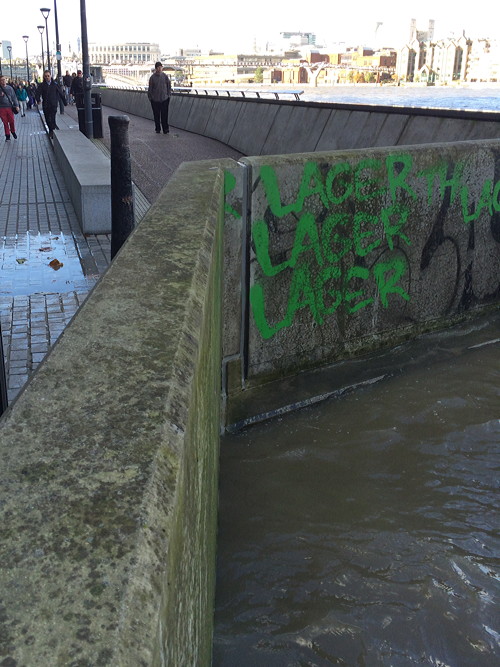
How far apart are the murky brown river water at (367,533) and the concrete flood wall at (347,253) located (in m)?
0.42

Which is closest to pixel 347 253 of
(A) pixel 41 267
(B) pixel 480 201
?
(B) pixel 480 201

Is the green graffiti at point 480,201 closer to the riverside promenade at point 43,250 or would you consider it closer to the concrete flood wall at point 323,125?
the concrete flood wall at point 323,125

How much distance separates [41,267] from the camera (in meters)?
7.27

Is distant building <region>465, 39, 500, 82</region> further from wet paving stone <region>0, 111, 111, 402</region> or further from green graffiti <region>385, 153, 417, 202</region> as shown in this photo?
green graffiti <region>385, 153, 417, 202</region>

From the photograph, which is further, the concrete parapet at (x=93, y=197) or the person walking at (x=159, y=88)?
the person walking at (x=159, y=88)

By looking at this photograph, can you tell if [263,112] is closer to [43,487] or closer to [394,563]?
[394,563]

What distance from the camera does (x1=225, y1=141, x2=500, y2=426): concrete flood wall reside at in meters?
4.75

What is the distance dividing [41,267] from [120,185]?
46.5 inches

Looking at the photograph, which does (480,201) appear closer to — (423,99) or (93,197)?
(93,197)

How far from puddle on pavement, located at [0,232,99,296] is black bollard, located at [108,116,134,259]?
1.55ft

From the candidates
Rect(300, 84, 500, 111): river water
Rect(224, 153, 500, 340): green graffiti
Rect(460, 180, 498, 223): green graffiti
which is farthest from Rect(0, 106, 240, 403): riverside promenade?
Rect(300, 84, 500, 111): river water

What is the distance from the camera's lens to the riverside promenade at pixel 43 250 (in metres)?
5.36

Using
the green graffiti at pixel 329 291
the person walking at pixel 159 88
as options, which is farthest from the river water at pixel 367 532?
the person walking at pixel 159 88

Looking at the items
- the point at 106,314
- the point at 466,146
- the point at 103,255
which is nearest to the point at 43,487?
the point at 106,314
